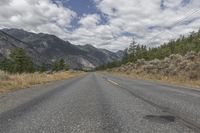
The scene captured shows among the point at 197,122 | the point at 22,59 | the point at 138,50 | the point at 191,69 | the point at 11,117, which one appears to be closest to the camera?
the point at 197,122

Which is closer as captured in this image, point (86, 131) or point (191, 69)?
point (86, 131)

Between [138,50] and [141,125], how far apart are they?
422ft

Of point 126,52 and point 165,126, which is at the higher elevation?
point 126,52

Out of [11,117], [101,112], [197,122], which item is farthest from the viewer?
[101,112]

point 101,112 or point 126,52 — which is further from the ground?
point 126,52

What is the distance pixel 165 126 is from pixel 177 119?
0.82 meters

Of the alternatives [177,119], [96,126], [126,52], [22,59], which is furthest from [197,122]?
[126,52]

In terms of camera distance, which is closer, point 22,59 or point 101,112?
point 101,112

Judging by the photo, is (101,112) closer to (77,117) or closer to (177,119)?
(77,117)

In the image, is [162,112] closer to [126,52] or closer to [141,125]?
[141,125]

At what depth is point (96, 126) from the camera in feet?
17.7

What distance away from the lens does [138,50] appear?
132750 mm

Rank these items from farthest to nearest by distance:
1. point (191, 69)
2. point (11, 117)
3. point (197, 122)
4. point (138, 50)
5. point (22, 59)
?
point (138, 50) < point (22, 59) < point (191, 69) < point (11, 117) < point (197, 122)

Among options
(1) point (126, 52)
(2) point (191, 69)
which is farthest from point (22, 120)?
(1) point (126, 52)
